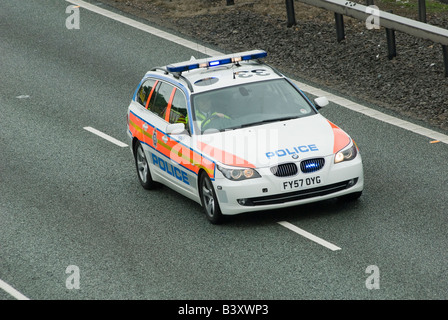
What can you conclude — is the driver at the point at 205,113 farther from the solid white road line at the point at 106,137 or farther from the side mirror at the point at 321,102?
the solid white road line at the point at 106,137

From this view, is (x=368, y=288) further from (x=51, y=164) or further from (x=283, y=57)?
(x=283, y=57)

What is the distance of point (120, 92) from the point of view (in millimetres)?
18750

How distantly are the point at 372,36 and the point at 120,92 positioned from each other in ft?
15.8

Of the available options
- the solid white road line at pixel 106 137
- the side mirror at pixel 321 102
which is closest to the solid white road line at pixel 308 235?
the side mirror at pixel 321 102

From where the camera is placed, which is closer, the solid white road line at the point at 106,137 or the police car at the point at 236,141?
the police car at the point at 236,141

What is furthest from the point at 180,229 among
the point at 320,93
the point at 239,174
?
the point at 320,93

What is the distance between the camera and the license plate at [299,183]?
468 inches

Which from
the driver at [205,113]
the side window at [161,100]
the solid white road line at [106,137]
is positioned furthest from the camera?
the solid white road line at [106,137]

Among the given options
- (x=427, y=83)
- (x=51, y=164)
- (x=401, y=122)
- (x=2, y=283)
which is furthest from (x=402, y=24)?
(x=2, y=283)

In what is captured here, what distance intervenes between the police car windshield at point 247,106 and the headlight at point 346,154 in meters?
0.96

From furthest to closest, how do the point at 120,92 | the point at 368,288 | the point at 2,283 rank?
the point at 120,92 < the point at 2,283 < the point at 368,288

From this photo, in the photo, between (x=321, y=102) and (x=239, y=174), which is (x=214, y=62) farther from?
(x=239, y=174)

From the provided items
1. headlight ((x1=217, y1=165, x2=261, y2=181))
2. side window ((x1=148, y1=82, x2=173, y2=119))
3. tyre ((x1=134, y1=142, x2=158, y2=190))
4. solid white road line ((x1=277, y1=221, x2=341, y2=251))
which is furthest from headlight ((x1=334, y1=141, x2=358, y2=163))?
tyre ((x1=134, y1=142, x2=158, y2=190))

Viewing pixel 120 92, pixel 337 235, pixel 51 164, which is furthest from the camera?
pixel 120 92
